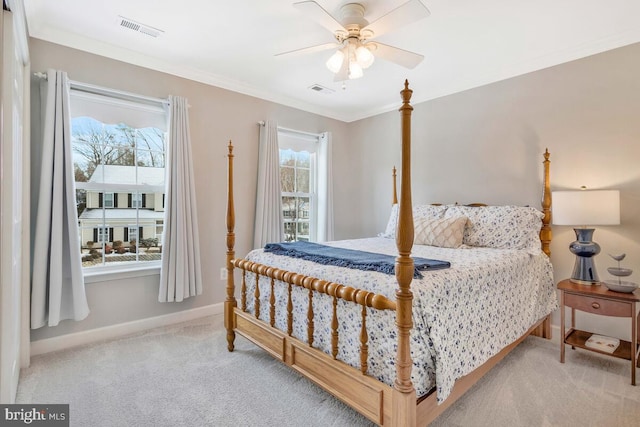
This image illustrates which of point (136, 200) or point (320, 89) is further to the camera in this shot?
point (320, 89)

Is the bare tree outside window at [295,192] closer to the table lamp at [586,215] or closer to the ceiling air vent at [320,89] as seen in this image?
the ceiling air vent at [320,89]

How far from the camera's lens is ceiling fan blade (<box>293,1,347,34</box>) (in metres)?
1.82

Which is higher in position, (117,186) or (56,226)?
(117,186)

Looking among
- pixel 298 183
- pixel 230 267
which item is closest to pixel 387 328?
pixel 230 267

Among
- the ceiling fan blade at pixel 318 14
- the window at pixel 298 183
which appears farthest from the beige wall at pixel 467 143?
the ceiling fan blade at pixel 318 14

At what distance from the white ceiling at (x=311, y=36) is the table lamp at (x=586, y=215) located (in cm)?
126

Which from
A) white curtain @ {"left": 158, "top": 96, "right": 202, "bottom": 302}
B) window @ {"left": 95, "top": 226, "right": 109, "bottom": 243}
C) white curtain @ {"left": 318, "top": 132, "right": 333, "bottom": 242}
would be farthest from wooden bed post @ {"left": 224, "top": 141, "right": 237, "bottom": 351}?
white curtain @ {"left": 318, "top": 132, "right": 333, "bottom": 242}

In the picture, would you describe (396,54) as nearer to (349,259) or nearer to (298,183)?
(349,259)

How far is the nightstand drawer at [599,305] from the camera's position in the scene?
2113 mm

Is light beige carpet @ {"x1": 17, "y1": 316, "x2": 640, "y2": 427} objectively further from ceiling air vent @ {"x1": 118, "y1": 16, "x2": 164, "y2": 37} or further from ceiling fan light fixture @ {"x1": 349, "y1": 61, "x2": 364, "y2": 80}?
ceiling air vent @ {"x1": 118, "y1": 16, "x2": 164, "y2": 37}

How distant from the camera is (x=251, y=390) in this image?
201 centimetres

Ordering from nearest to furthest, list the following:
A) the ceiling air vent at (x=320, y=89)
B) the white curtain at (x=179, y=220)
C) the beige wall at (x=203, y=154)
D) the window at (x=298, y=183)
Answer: the beige wall at (x=203, y=154), the white curtain at (x=179, y=220), the ceiling air vent at (x=320, y=89), the window at (x=298, y=183)

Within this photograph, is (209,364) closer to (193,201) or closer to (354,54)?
(193,201)

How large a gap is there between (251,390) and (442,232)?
1.95 m
